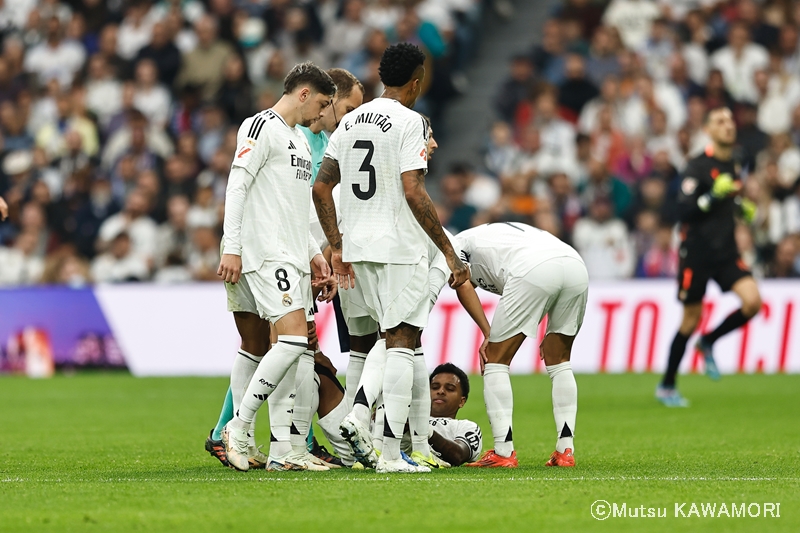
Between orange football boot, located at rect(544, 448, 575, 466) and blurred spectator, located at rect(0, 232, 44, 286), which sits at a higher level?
orange football boot, located at rect(544, 448, 575, 466)

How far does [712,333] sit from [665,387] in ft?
3.90

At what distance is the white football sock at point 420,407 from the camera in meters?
8.11

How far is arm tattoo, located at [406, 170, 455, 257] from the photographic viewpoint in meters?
7.69

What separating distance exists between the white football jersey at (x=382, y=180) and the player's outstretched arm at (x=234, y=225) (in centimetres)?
63

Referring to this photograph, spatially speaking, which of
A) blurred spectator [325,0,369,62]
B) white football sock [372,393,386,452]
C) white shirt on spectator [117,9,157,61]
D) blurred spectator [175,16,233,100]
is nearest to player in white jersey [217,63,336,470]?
white football sock [372,393,386,452]

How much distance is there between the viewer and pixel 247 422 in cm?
784

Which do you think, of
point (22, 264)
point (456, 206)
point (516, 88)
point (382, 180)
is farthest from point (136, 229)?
point (382, 180)

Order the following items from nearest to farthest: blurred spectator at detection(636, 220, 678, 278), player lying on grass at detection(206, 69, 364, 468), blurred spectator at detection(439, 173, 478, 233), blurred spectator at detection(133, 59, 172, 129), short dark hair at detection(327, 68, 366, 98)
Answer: player lying on grass at detection(206, 69, 364, 468) < short dark hair at detection(327, 68, 366, 98) < blurred spectator at detection(636, 220, 678, 278) < blurred spectator at detection(439, 173, 478, 233) < blurred spectator at detection(133, 59, 172, 129)

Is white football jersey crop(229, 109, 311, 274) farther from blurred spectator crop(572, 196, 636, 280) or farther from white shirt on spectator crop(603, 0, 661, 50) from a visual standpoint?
white shirt on spectator crop(603, 0, 661, 50)

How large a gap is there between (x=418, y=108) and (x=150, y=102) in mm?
4802

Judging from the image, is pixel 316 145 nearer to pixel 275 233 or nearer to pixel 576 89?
pixel 275 233

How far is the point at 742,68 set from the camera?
19.9 m

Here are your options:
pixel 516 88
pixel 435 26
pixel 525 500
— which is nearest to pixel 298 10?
pixel 435 26

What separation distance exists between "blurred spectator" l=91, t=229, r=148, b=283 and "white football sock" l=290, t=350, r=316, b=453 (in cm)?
1171
